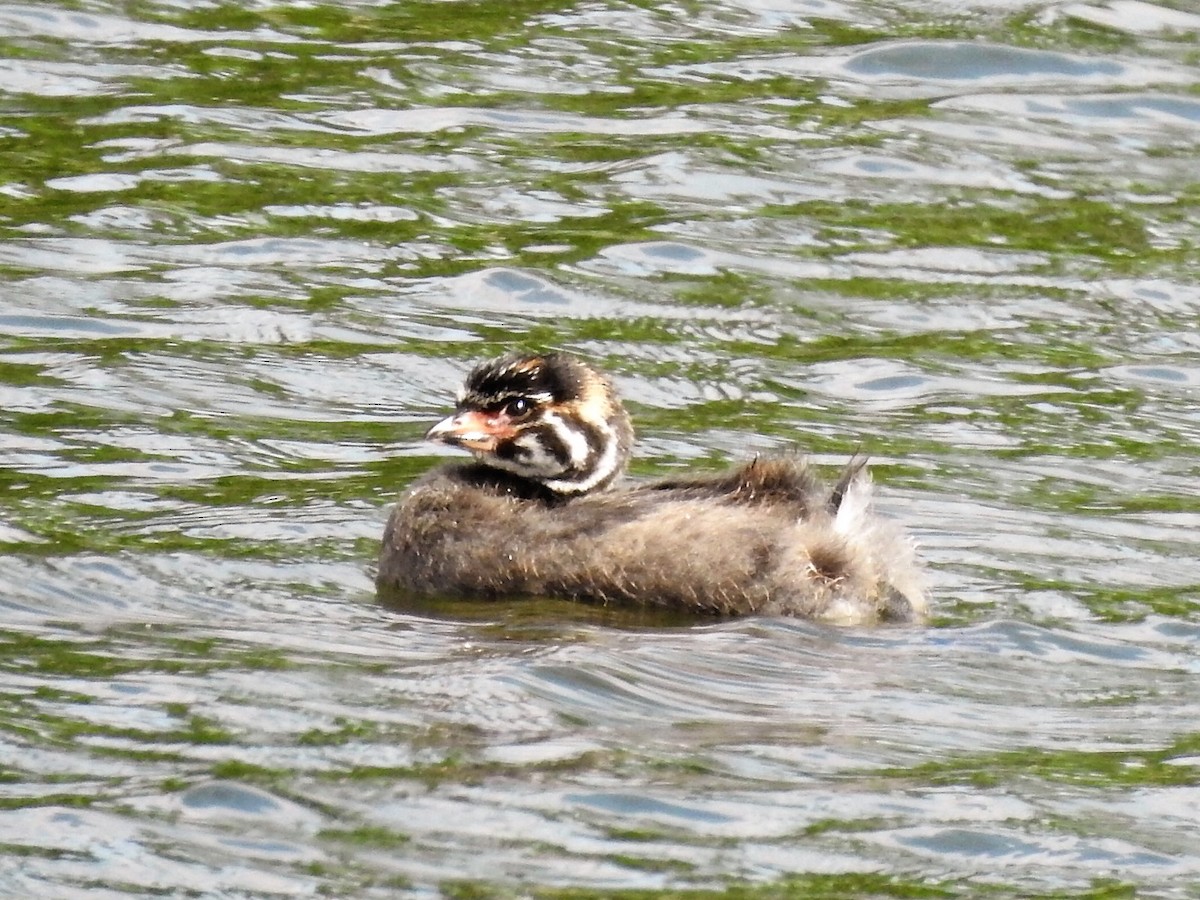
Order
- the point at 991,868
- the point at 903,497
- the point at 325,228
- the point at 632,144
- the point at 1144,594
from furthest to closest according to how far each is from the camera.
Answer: the point at 632,144 < the point at 325,228 < the point at 903,497 < the point at 1144,594 < the point at 991,868

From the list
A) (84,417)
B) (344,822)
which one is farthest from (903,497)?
(344,822)

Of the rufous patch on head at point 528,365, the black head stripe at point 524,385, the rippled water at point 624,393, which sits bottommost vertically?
the rippled water at point 624,393

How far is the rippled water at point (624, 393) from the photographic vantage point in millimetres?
7207

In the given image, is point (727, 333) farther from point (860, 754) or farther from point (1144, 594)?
point (860, 754)

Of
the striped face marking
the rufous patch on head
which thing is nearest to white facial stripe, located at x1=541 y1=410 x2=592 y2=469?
the striped face marking

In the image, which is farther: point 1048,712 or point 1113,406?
point 1113,406

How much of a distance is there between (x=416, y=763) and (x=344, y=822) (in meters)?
0.49

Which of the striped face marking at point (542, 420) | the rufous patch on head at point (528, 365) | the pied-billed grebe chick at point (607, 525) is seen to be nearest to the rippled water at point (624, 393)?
the pied-billed grebe chick at point (607, 525)

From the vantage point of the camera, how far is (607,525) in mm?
→ 9453

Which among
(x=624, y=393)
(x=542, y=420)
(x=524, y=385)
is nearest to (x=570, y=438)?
(x=542, y=420)

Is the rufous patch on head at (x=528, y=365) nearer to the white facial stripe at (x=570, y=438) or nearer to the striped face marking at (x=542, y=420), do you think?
the striped face marking at (x=542, y=420)

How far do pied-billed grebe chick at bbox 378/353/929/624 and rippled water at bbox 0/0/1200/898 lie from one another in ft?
0.58

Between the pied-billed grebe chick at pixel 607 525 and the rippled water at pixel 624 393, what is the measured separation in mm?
178

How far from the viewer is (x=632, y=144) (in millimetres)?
14633
